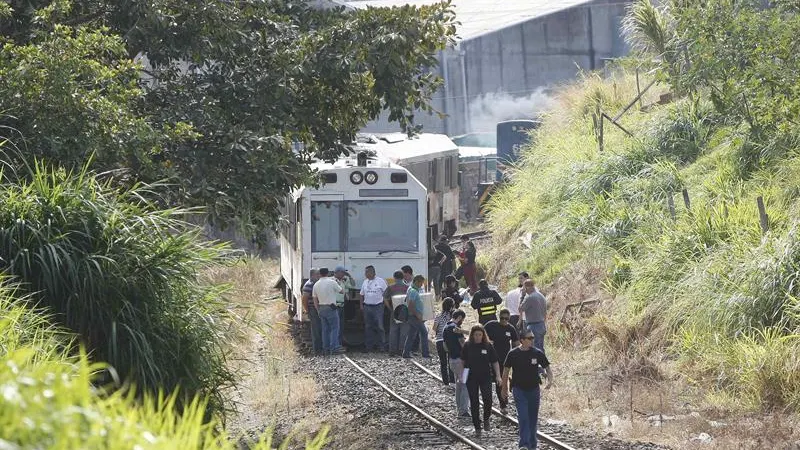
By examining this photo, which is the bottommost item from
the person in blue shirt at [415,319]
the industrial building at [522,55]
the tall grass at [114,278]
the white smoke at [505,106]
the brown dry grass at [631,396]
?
the brown dry grass at [631,396]

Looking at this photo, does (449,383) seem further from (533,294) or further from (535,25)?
(535,25)

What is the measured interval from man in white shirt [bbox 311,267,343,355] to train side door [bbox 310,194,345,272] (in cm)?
90

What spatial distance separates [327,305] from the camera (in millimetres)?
21031

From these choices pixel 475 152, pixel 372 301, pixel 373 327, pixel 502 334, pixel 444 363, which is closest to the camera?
pixel 502 334

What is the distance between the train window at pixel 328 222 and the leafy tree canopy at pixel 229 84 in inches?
191

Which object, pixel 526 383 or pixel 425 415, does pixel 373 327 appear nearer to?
pixel 425 415

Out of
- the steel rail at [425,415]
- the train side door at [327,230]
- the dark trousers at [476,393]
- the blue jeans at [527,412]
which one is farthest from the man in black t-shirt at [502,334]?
the train side door at [327,230]

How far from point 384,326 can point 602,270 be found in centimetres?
401

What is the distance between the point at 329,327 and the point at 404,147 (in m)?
7.68

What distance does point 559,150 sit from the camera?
32969 millimetres

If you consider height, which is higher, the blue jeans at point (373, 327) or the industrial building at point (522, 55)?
the industrial building at point (522, 55)

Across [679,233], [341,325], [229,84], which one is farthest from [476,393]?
[341,325]

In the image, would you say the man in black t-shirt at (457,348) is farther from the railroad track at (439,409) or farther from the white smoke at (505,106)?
the white smoke at (505,106)

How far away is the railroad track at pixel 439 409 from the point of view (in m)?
Answer: 14.2
